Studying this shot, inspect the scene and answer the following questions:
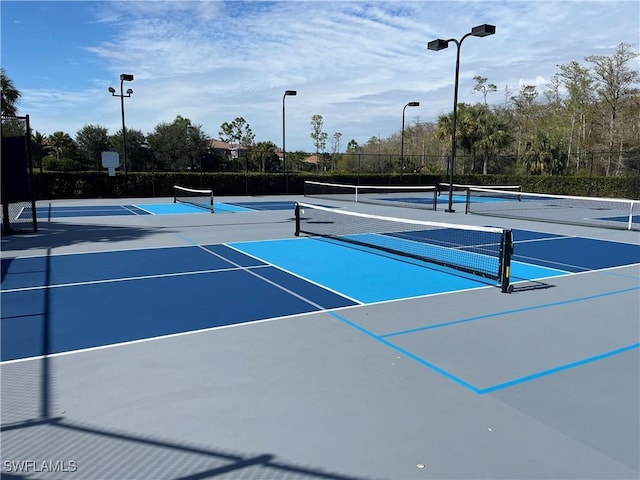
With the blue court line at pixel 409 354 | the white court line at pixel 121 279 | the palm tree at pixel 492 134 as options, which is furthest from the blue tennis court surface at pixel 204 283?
the palm tree at pixel 492 134

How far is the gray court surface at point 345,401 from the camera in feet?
10.6

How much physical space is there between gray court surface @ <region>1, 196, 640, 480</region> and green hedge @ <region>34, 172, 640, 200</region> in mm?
26805

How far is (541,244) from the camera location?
12891 millimetres

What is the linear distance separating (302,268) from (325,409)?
5693mm

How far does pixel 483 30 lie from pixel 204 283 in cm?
1330

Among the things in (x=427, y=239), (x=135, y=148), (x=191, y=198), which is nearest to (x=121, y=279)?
(x=427, y=239)

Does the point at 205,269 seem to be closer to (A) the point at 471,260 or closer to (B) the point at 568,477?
(A) the point at 471,260

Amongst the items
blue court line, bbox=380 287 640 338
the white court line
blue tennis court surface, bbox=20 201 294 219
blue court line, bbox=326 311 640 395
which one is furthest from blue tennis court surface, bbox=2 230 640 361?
blue tennis court surface, bbox=20 201 294 219

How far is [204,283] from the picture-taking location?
8242 mm

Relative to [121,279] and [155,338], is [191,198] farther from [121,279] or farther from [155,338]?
[155,338]

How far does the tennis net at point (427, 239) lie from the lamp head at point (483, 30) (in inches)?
269

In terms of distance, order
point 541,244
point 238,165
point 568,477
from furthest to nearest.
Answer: point 238,165 < point 541,244 < point 568,477

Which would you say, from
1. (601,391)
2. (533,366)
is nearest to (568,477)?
(601,391)

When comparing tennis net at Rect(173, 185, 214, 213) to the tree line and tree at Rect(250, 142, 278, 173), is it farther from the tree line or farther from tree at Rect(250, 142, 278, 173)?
tree at Rect(250, 142, 278, 173)
